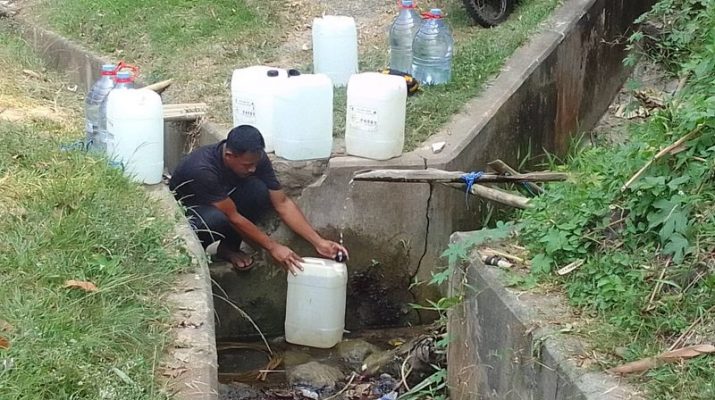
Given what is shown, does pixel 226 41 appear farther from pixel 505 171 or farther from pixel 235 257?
pixel 505 171

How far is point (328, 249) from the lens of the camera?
5395mm

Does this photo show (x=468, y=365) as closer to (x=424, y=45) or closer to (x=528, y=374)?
(x=528, y=374)

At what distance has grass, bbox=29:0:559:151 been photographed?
21.1 ft

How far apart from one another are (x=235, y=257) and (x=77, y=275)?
2.05m

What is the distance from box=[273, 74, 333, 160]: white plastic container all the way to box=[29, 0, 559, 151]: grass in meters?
0.49

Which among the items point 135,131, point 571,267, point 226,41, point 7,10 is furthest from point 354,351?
point 7,10

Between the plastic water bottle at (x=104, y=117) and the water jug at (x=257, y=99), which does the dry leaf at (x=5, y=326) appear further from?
the water jug at (x=257, y=99)

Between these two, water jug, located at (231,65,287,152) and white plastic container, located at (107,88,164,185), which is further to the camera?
water jug, located at (231,65,287,152)

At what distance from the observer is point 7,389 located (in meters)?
2.76

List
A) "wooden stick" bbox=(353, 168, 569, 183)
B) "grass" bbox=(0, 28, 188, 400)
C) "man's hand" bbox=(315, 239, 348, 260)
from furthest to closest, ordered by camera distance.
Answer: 1. "man's hand" bbox=(315, 239, 348, 260)
2. "wooden stick" bbox=(353, 168, 569, 183)
3. "grass" bbox=(0, 28, 188, 400)

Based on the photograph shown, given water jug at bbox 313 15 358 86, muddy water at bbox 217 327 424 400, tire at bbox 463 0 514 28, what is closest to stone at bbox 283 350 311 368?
muddy water at bbox 217 327 424 400

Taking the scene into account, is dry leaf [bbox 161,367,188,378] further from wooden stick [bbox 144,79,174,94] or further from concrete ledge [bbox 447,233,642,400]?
wooden stick [bbox 144,79,174,94]

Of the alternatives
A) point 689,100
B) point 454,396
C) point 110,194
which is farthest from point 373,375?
point 689,100

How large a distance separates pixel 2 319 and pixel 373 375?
8.32 ft
